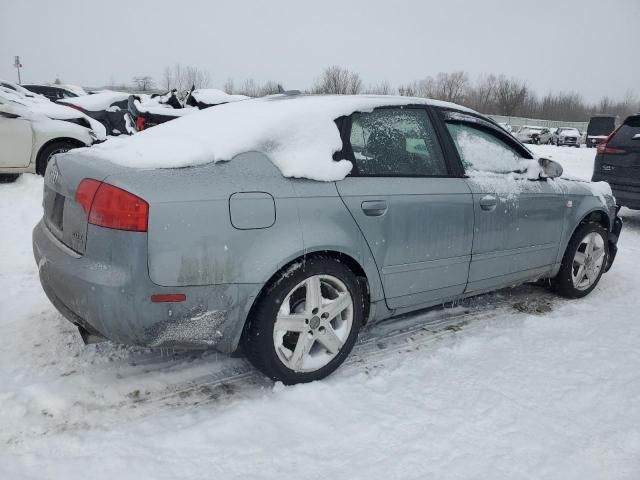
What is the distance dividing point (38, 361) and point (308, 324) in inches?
61.1

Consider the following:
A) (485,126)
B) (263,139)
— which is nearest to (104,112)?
(485,126)

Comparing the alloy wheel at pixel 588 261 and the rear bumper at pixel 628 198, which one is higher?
the rear bumper at pixel 628 198

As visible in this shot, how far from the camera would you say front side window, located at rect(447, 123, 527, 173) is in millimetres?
3430

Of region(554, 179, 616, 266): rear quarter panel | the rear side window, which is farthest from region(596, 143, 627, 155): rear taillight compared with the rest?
the rear side window

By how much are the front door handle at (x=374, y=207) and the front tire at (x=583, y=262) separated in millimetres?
2197

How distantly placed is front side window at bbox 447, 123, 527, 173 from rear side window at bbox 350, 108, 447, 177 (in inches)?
9.8

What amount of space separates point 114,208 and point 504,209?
256 centimetres

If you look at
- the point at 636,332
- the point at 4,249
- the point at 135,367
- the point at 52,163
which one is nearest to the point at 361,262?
the point at 135,367

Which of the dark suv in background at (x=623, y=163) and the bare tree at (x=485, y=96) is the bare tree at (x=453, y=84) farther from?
the dark suv in background at (x=623, y=163)

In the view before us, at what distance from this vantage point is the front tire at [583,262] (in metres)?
4.20

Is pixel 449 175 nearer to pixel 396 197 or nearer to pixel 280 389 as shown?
pixel 396 197

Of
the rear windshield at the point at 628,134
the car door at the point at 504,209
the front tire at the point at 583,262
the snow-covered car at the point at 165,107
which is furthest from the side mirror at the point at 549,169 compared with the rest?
the snow-covered car at the point at 165,107

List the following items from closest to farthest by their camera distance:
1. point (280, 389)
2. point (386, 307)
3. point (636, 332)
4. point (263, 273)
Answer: point (263, 273) < point (280, 389) < point (386, 307) < point (636, 332)

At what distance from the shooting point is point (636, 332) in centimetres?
360
